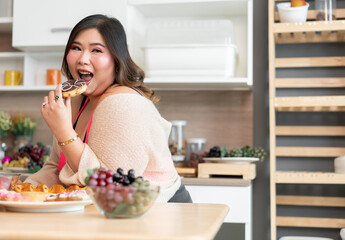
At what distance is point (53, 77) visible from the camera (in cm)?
292

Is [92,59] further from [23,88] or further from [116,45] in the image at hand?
[23,88]

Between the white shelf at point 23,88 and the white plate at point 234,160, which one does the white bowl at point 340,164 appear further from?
the white shelf at point 23,88

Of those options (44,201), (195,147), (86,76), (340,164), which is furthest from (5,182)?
(340,164)

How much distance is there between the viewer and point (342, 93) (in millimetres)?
2801

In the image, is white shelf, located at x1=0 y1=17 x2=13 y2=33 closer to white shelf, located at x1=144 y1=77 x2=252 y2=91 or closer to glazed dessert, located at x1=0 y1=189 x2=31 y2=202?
white shelf, located at x1=144 y1=77 x2=252 y2=91

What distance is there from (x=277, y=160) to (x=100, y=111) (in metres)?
1.68

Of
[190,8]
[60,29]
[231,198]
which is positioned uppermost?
[190,8]

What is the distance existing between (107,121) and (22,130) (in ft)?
6.05

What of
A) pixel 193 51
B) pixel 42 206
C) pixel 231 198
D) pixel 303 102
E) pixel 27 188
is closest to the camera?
pixel 42 206

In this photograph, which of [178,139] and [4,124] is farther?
[4,124]

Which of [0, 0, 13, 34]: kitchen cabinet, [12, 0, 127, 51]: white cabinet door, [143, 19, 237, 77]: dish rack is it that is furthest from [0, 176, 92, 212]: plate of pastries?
[0, 0, 13, 34]: kitchen cabinet

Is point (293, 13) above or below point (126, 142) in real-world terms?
above

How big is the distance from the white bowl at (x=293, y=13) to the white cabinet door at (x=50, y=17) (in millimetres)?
836

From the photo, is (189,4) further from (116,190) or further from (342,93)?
(116,190)
